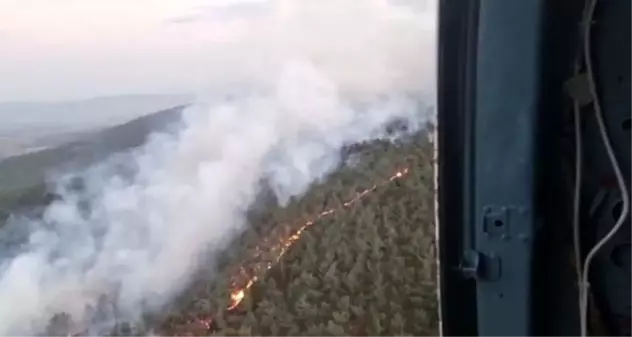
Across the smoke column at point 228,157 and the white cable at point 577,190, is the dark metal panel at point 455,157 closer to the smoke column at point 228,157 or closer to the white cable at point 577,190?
the white cable at point 577,190

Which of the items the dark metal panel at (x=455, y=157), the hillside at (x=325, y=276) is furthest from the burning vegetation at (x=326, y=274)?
the dark metal panel at (x=455, y=157)

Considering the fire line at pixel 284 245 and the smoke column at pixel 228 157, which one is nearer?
the smoke column at pixel 228 157

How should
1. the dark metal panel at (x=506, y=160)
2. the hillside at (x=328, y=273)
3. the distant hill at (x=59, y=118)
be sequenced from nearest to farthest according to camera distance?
the dark metal panel at (x=506, y=160), the distant hill at (x=59, y=118), the hillside at (x=328, y=273)

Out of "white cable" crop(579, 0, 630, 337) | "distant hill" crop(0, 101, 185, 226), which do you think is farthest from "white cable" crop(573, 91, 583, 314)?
"distant hill" crop(0, 101, 185, 226)

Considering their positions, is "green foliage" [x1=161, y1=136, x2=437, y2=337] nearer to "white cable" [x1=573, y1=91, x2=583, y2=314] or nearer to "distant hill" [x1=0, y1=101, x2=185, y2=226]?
"distant hill" [x1=0, y1=101, x2=185, y2=226]

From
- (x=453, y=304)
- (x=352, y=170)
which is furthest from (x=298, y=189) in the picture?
(x=453, y=304)

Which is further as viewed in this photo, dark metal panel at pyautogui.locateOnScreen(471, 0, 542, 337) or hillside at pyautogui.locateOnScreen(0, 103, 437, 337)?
hillside at pyautogui.locateOnScreen(0, 103, 437, 337)

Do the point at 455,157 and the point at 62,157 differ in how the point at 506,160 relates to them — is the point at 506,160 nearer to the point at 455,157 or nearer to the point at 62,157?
the point at 455,157

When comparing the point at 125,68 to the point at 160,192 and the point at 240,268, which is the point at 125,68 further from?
the point at 240,268
